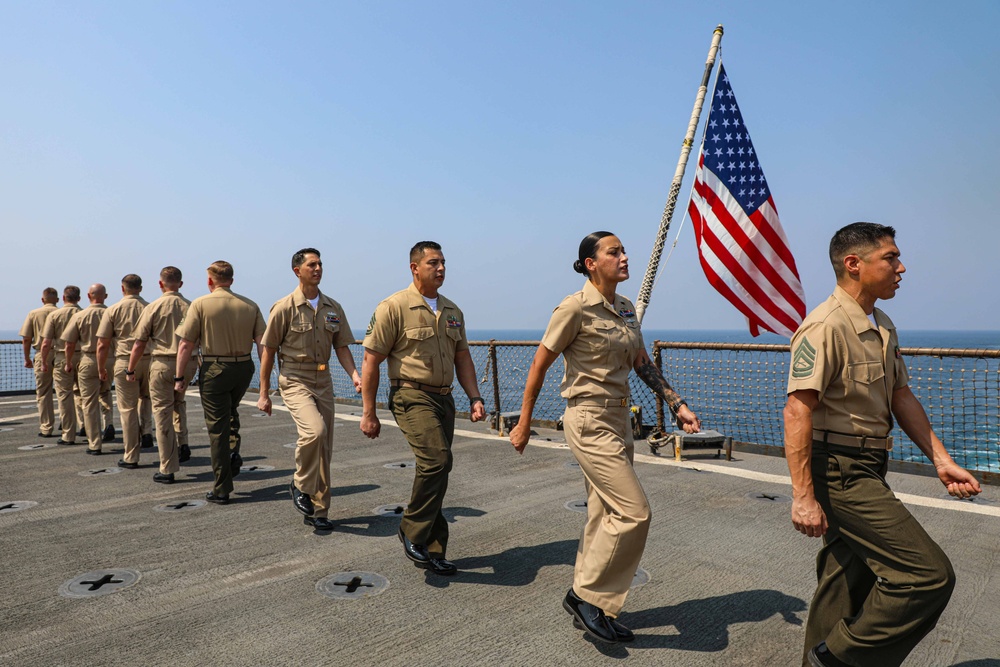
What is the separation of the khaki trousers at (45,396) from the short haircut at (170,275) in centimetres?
342

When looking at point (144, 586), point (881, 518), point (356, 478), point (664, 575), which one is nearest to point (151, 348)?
point (356, 478)

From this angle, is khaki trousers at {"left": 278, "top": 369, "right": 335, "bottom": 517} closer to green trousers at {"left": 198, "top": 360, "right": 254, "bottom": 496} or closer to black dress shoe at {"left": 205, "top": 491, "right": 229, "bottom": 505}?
green trousers at {"left": 198, "top": 360, "right": 254, "bottom": 496}

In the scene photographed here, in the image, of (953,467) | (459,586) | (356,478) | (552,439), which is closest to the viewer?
(953,467)

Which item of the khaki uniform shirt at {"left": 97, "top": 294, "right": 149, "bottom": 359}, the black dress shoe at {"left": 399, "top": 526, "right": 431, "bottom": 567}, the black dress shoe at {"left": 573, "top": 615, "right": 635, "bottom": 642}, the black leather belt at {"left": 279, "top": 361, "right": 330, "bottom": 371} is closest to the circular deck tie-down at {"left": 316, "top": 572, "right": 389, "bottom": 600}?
the black dress shoe at {"left": 399, "top": 526, "right": 431, "bottom": 567}

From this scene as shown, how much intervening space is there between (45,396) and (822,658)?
9.92 meters

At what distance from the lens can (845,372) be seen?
2.39m

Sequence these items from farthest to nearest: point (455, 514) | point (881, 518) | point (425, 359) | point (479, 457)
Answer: point (479, 457) → point (455, 514) → point (425, 359) → point (881, 518)

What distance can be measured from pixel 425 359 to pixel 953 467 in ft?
8.86

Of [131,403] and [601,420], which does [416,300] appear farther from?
[131,403]

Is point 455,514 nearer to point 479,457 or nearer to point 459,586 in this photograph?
point 459,586

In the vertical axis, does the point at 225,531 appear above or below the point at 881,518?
below

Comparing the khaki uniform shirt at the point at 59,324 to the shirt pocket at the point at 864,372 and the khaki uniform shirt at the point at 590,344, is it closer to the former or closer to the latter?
the khaki uniform shirt at the point at 590,344

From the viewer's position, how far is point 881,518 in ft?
7.36

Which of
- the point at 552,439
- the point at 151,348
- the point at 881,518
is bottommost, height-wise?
the point at 552,439
